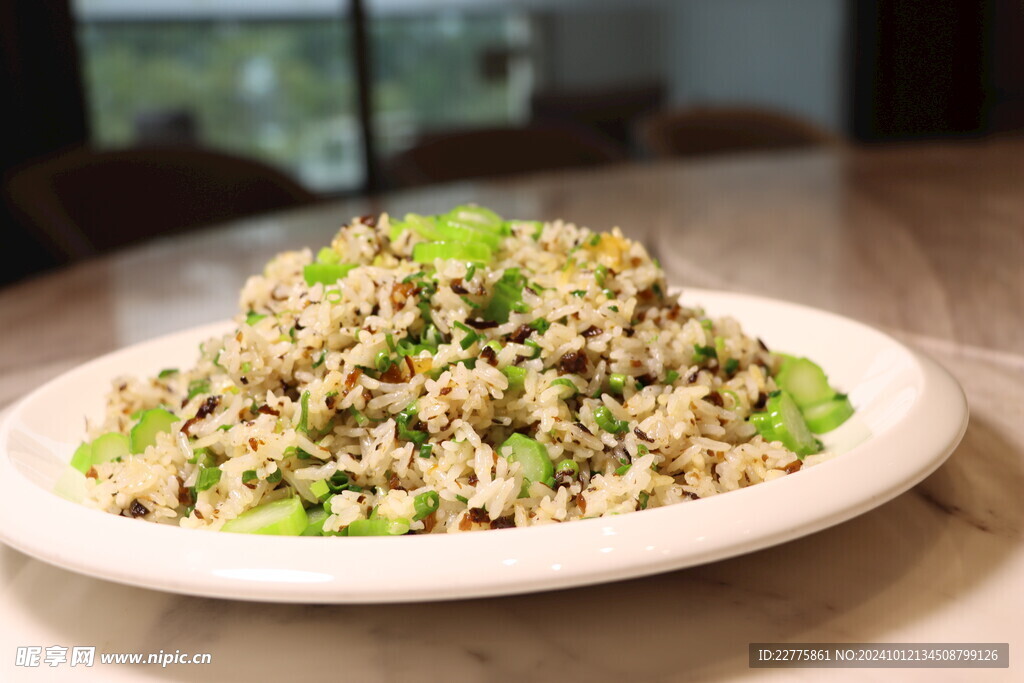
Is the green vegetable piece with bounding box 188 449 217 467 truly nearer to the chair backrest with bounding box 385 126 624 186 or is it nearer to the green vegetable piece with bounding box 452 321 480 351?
the green vegetable piece with bounding box 452 321 480 351

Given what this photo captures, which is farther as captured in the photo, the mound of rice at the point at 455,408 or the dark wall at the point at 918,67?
the dark wall at the point at 918,67

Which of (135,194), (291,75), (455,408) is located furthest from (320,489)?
(291,75)

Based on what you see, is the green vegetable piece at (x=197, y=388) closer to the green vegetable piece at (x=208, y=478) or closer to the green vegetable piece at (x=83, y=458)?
the green vegetable piece at (x=83, y=458)

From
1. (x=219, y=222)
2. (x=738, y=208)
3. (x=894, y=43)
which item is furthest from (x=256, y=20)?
(x=894, y=43)

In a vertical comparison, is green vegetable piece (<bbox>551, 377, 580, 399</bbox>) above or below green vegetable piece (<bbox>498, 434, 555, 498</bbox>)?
above

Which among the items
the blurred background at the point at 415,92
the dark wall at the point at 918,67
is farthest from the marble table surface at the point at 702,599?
the dark wall at the point at 918,67

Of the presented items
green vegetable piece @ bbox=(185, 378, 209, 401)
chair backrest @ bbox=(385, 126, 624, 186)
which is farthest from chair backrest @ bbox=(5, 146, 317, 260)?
green vegetable piece @ bbox=(185, 378, 209, 401)
